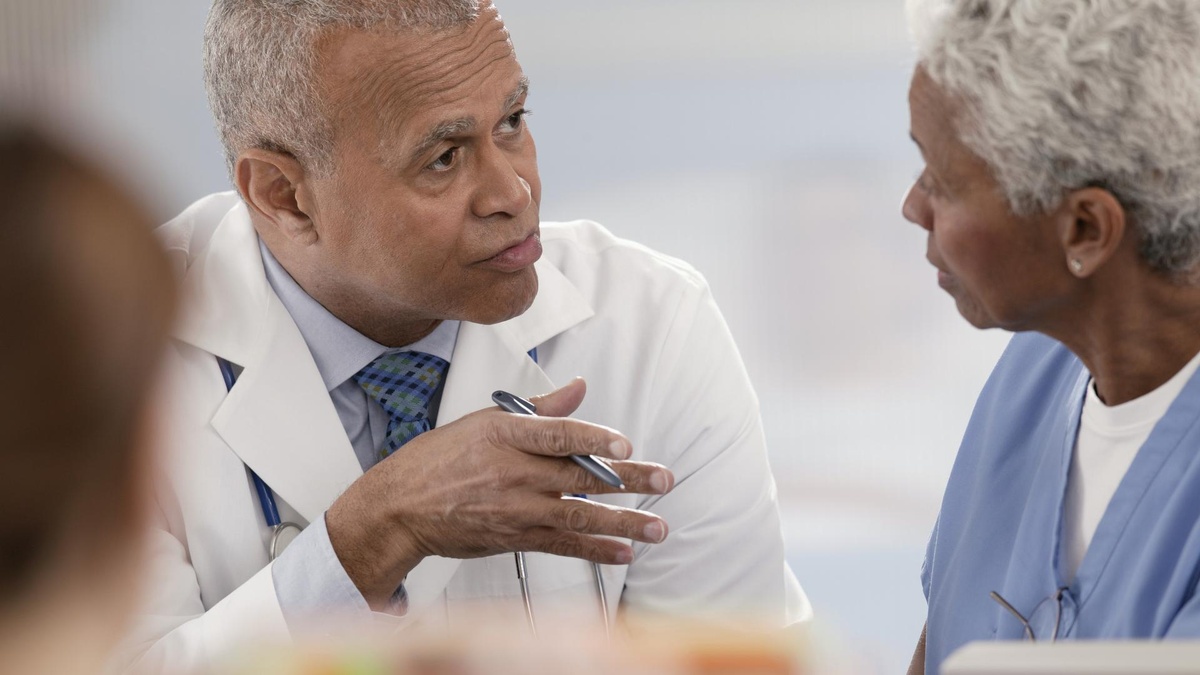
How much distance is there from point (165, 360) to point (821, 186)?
340 cm

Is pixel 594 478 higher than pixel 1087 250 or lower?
lower

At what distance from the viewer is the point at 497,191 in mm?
1572

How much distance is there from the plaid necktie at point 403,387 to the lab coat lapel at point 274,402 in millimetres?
62

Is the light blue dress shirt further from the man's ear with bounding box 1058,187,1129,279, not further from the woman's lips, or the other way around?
the man's ear with bounding box 1058,187,1129,279

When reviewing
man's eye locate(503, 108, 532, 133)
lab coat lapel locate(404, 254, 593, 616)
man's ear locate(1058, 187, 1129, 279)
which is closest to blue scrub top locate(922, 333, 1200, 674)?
man's ear locate(1058, 187, 1129, 279)

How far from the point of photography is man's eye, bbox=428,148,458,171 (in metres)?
1.58

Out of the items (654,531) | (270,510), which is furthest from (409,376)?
(654,531)

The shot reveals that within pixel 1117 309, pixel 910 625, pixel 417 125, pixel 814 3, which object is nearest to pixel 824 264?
pixel 814 3

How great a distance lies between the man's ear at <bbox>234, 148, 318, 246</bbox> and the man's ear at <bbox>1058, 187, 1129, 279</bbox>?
959mm

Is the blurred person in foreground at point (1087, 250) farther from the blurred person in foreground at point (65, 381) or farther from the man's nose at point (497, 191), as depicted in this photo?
the blurred person in foreground at point (65, 381)

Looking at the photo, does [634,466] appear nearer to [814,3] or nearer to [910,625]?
[910,625]

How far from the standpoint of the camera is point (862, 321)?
3.57 meters

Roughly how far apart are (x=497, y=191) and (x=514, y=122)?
0.12m

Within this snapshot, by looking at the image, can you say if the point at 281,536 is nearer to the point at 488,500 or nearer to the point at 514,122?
the point at 488,500
